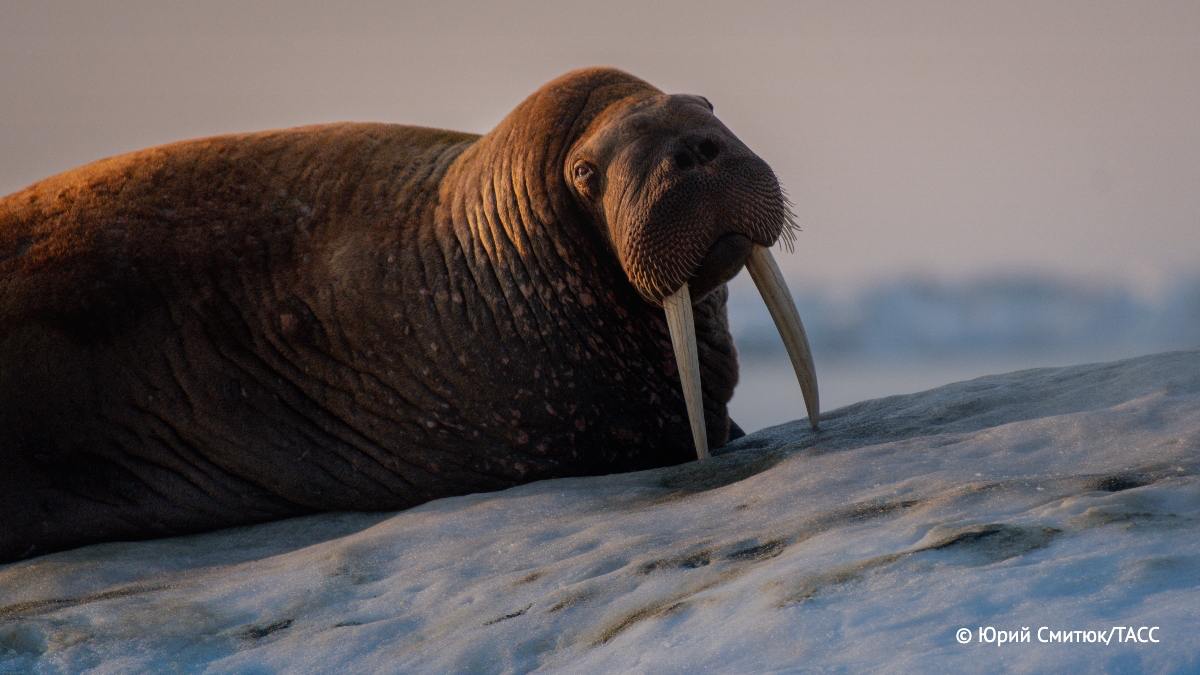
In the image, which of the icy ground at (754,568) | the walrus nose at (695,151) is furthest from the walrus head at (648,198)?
the icy ground at (754,568)

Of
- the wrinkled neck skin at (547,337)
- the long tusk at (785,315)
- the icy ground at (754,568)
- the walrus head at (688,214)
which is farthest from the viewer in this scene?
the wrinkled neck skin at (547,337)

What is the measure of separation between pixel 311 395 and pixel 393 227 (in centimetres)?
71

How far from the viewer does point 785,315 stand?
17.5 feet

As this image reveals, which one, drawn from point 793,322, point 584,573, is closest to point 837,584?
point 584,573

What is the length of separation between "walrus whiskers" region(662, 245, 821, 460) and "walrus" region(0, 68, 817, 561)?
2 centimetres

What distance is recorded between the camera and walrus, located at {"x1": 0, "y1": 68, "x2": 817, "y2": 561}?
557cm

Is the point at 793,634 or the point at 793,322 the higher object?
the point at 793,322

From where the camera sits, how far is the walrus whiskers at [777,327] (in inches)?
204

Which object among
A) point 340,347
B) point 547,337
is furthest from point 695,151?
point 340,347

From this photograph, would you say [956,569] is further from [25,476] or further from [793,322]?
[25,476]

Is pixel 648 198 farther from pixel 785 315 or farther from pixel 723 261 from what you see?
pixel 785 315

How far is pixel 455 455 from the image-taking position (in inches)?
220

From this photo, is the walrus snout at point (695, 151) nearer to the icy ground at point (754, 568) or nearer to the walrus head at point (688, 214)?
the walrus head at point (688, 214)

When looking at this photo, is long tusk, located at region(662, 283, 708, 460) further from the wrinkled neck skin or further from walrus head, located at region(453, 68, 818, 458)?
the wrinkled neck skin
